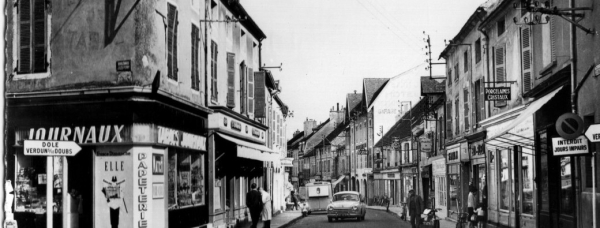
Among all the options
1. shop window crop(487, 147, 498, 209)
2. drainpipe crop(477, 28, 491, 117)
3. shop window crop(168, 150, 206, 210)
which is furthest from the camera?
drainpipe crop(477, 28, 491, 117)

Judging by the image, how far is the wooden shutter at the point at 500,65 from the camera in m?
25.1

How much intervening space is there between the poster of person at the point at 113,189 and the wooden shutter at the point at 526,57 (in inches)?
452

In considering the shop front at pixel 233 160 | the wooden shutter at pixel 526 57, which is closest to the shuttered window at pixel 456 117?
the shop front at pixel 233 160

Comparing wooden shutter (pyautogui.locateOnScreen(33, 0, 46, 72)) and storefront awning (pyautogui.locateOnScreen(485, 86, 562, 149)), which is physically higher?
wooden shutter (pyautogui.locateOnScreen(33, 0, 46, 72))

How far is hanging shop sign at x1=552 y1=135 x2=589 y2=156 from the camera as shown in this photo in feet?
36.1

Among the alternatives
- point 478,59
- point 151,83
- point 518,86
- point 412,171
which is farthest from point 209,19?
point 412,171

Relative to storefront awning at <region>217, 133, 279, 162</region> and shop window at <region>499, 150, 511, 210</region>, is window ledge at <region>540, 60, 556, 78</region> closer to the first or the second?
shop window at <region>499, 150, 511, 210</region>

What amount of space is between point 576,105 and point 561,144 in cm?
436

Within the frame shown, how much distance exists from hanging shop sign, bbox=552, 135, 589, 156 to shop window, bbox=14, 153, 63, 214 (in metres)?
9.73

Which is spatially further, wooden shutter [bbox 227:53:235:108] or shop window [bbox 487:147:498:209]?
shop window [bbox 487:147:498:209]

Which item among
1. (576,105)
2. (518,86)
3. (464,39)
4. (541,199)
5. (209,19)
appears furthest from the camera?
(464,39)

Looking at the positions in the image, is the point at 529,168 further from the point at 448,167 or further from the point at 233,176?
the point at 448,167

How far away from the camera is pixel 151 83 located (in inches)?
628

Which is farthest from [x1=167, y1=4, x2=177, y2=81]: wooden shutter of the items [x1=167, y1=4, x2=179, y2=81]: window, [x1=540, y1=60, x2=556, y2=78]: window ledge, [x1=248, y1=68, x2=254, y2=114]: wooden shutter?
[x1=248, y1=68, x2=254, y2=114]: wooden shutter
